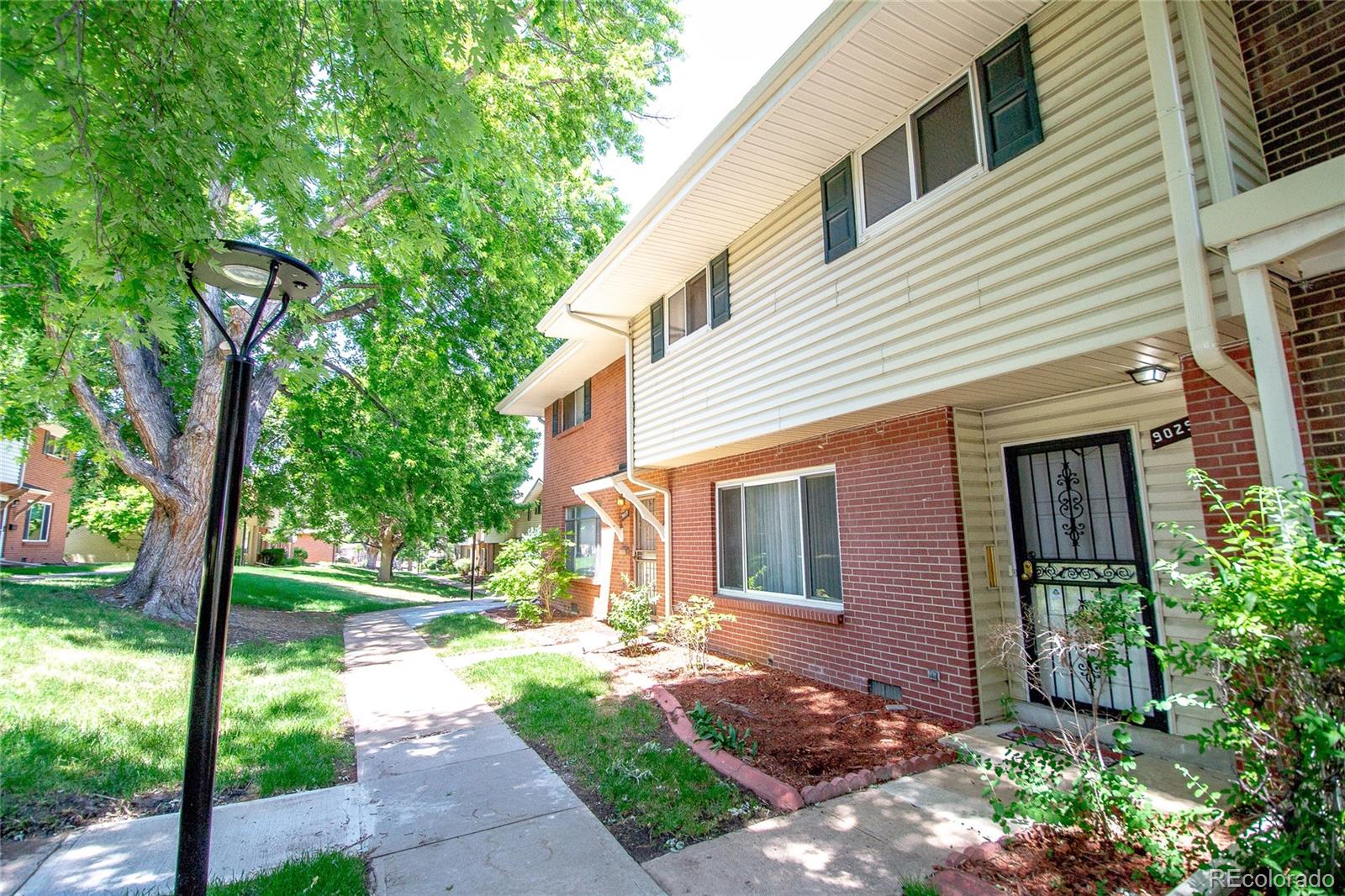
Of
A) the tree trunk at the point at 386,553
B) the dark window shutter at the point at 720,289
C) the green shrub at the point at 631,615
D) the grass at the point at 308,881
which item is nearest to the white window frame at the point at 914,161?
the dark window shutter at the point at 720,289

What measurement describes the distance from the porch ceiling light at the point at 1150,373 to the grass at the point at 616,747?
153 inches

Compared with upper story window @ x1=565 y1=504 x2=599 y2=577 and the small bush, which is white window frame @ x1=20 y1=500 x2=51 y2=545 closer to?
upper story window @ x1=565 y1=504 x2=599 y2=577

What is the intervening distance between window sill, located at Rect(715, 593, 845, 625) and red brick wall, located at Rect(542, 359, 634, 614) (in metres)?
3.57

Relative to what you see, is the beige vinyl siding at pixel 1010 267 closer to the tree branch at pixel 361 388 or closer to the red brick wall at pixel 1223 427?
the red brick wall at pixel 1223 427

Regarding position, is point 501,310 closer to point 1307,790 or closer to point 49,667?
point 49,667

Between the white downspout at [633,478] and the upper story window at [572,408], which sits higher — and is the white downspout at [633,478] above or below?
below

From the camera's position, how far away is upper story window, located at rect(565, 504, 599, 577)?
13039mm

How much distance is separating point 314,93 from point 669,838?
5.88 metres

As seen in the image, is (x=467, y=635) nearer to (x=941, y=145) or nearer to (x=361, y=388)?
(x=361, y=388)

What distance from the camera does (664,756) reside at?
454cm

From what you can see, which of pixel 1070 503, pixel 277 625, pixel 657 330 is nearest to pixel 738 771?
pixel 1070 503

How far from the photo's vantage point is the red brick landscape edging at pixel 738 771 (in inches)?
150

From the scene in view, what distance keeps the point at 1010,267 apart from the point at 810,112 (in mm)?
2281

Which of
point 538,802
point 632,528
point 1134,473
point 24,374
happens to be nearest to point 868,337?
point 1134,473
